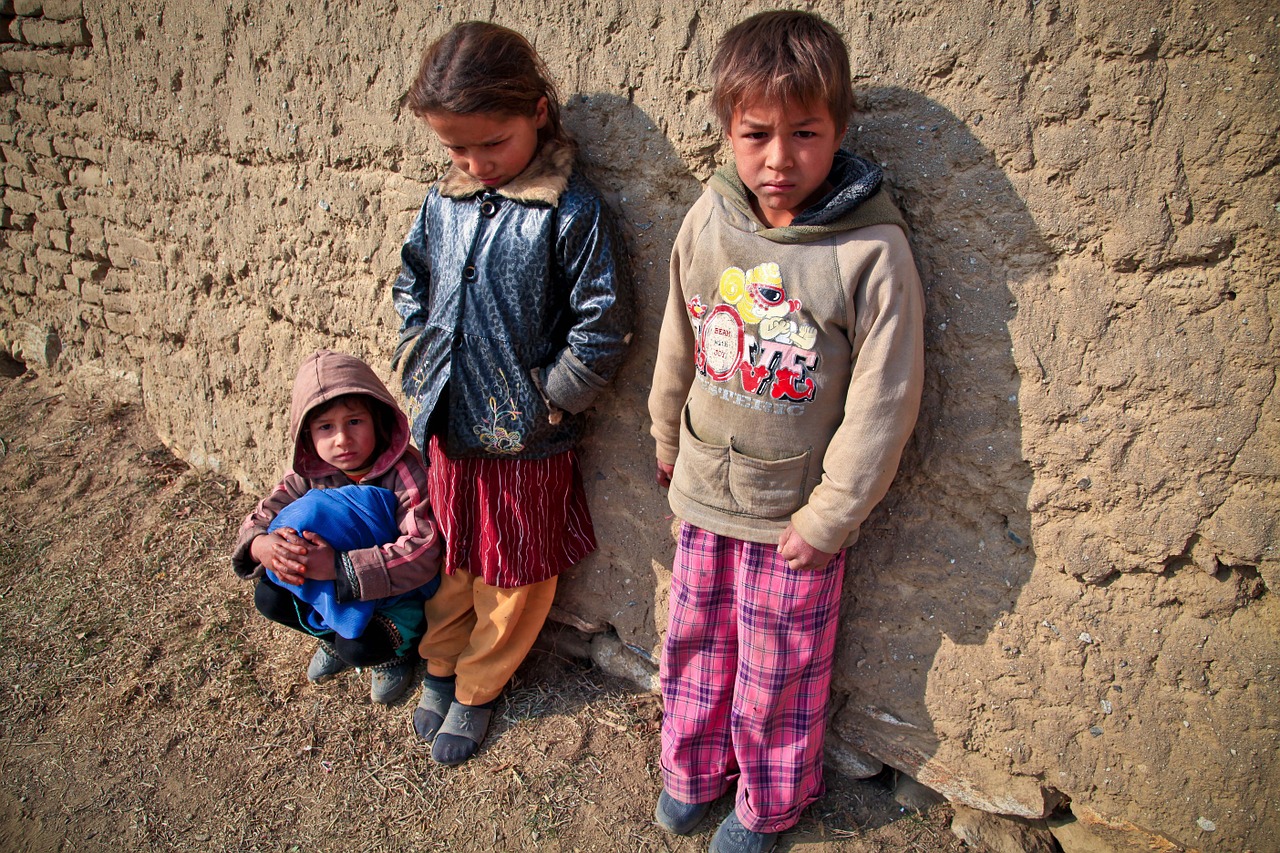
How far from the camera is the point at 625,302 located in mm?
2057

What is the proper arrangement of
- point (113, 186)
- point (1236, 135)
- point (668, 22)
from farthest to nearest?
point (113, 186), point (668, 22), point (1236, 135)

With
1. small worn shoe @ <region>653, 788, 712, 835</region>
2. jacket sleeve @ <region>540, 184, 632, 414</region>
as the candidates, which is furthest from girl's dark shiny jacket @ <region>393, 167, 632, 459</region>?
small worn shoe @ <region>653, 788, 712, 835</region>

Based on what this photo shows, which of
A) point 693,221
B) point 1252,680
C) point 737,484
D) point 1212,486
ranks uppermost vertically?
point 693,221

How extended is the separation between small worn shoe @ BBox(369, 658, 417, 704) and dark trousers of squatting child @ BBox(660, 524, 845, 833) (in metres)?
0.95

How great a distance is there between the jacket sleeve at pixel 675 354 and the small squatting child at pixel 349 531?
2.73ft

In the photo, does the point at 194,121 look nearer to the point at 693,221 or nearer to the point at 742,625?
the point at 693,221

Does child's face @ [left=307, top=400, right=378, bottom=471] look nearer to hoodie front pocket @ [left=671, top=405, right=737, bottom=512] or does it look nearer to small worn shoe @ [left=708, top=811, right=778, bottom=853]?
hoodie front pocket @ [left=671, top=405, right=737, bottom=512]

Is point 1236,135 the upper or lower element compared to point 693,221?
upper

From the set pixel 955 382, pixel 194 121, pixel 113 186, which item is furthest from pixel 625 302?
pixel 113 186

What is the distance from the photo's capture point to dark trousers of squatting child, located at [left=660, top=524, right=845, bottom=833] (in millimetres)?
1932

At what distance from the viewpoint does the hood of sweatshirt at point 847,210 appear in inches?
62.4

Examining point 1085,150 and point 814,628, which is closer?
point 1085,150

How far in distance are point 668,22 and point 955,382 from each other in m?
1.05

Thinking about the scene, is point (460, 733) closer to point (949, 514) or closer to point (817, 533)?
point (817, 533)
